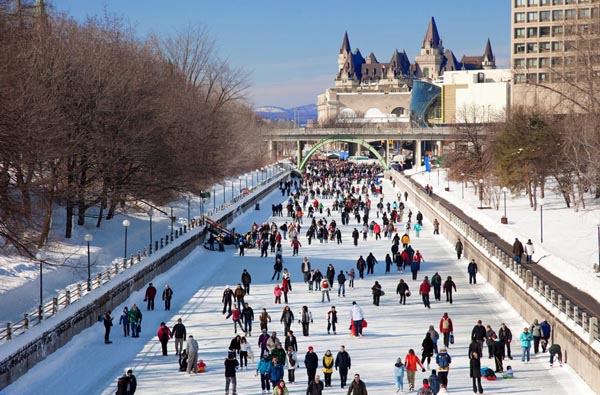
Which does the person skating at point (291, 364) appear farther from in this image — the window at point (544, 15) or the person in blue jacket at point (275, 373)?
the window at point (544, 15)

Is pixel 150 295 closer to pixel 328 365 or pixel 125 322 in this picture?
pixel 125 322

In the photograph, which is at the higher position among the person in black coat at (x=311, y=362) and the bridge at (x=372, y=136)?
Result: the bridge at (x=372, y=136)

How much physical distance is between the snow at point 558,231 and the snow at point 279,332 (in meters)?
1.92

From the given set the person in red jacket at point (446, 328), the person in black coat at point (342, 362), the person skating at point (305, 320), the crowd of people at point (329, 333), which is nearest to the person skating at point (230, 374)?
the crowd of people at point (329, 333)

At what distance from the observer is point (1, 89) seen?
2045 cm

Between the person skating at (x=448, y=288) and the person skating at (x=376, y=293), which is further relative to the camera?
the person skating at (x=448, y=288)

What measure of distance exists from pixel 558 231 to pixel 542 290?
55.1 ft

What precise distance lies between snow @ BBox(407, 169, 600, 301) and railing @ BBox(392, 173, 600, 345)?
3.44ft

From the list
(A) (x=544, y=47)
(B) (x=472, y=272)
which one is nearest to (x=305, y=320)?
(B) (x=472, y=272)

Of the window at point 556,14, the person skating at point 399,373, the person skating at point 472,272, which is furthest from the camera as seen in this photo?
the window at point 556,14

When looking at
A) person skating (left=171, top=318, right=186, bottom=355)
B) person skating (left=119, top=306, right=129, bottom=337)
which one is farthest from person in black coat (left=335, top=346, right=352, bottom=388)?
person skating (left=119, top=306, right=129, bottom=337)

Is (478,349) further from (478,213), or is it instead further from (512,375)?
(478,213)

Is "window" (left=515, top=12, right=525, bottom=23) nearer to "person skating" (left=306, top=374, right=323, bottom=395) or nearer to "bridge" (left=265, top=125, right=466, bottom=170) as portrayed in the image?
"bridge" (left=265, top=125, right=466, bottom=170)

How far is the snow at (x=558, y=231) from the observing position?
25.1m
